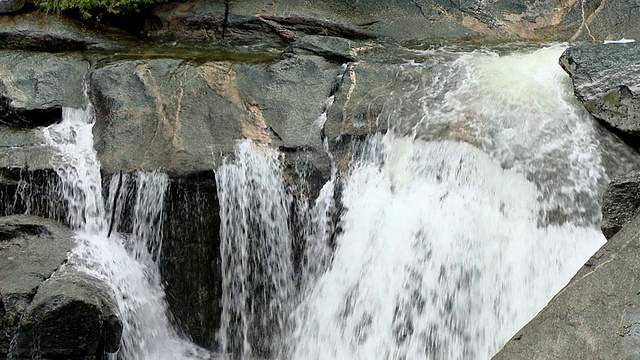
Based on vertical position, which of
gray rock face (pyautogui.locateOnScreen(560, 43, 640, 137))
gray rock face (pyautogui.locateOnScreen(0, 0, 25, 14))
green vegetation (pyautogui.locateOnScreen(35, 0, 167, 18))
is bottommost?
gray rock face (pyautogui.locateOnScreen(0, 0, 25, 14))

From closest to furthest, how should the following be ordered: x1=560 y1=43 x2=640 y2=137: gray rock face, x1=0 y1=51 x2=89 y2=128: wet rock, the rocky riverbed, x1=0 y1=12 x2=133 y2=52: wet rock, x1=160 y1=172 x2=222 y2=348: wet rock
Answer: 1. the rocky riverbed
2. x1=160 y1=172 x2=222 y2=348: wet rock
3. x1=560 y1=43 x2=640 y2=137: gray rock face
4. x1=0 y1=51 x2=89 y2=128: wet rock
5. x1=0 y1=12 x2=133 y2=52: wet rock

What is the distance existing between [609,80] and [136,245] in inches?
171

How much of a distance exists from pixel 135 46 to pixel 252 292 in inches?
133

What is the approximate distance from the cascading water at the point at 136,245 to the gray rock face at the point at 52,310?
527mm

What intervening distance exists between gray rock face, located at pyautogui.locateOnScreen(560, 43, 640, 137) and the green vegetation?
468cm

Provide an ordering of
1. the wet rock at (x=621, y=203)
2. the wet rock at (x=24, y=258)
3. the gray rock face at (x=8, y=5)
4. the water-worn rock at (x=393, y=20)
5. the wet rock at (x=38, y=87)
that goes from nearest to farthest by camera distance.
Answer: the wet rock at (x=621, y=203)
the wet rock at (x=24, y=258)
the wet rock at (x=38, y=87)
the gray rock face at (x=8, y=5)
the water-worn rock at (x=393, y=20)

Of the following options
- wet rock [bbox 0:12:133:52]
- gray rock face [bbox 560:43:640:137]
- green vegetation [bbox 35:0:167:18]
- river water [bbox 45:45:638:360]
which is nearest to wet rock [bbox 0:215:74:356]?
river water [bbox 45:45:638:360]

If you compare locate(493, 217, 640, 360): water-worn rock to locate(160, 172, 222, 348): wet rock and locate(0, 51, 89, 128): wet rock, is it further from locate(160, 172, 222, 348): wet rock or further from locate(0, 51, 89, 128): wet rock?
locate(0, 51, 89, 128): wet rock

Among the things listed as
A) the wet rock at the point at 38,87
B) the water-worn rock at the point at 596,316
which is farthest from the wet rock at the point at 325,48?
the water-worn rock at the point at 596,316

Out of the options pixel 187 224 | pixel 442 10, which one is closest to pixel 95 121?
pixel 187 224

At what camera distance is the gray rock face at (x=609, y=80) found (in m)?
7.34

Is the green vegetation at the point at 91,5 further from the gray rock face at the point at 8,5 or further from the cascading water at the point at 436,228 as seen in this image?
the cascading water at the point at 436,228

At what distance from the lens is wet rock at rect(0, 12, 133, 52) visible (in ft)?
29.7

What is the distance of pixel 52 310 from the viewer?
6.10m
